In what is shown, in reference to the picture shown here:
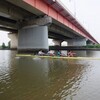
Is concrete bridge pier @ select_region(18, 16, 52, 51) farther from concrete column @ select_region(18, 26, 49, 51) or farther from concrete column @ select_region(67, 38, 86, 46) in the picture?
concrete column @ select_region(67, 38, 86, 46)

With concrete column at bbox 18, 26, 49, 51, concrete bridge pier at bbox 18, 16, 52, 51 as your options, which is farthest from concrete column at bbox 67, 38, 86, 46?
concrete bridge pier at bbox 18, 16, 52, 51

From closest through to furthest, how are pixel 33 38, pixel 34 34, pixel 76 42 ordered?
pixel 34 34 → pixel 33 38 → pixel 76 42

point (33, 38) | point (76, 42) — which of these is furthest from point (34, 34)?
point (76, 42)

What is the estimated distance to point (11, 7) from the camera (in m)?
32.4

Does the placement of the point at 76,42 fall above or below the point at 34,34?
above

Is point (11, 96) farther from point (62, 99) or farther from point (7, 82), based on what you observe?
point (7, 82)

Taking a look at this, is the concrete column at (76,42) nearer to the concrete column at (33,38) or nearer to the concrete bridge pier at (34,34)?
the concrete column at (33,38)

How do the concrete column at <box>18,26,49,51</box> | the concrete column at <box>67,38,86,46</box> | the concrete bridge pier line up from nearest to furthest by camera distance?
the concrete bridge pier, the concrete column at <box>18,26,49,51</box>, the concrete column at <box>67,38,86,46</box>

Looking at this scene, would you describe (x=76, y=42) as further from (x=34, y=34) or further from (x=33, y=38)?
(x=34, y=34)

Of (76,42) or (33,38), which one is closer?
(33,38)

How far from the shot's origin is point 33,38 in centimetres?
4112

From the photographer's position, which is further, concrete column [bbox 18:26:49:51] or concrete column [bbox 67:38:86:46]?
concrete column [bbox 67:38:86:46]

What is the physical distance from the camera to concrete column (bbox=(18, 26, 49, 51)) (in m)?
39.6

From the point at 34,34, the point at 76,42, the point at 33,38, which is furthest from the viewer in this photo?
the point at 76,42
